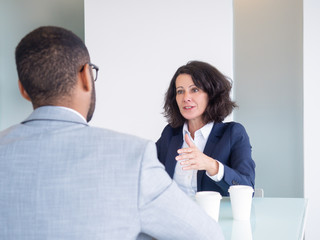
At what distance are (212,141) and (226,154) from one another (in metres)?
0.14

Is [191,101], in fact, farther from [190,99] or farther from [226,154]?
[226,154]

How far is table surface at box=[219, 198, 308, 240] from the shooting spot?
133cm

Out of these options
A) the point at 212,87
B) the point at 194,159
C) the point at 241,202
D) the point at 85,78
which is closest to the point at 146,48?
the point at 212,87

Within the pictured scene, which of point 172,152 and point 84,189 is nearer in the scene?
point 84,189

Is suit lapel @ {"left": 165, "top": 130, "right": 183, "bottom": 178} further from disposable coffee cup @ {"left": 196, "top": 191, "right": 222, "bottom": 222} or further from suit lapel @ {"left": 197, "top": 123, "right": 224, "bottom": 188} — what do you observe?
disposable coffee cup @ {"left": 196, "top": 191, "right": 222, "bottom": 222}

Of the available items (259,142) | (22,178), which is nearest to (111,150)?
(22,178)

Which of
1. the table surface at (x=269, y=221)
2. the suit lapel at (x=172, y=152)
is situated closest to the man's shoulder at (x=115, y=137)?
the table surface at (x=269, y=221)

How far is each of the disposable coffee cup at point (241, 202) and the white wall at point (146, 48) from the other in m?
1.93

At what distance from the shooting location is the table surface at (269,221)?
1.33 m

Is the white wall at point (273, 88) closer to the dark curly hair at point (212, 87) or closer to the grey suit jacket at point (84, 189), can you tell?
the dark curly hair at point (212, 87)

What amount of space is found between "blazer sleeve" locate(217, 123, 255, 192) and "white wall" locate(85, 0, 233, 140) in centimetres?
120

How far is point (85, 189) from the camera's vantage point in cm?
76

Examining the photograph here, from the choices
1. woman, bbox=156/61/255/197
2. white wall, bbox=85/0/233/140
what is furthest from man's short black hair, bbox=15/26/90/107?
white wall, bbox=85/0/233/140
